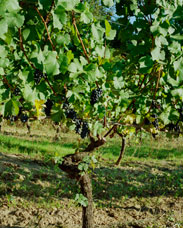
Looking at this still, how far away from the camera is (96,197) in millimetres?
5656

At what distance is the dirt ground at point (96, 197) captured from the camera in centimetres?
445

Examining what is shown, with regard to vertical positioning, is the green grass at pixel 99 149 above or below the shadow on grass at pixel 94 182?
above

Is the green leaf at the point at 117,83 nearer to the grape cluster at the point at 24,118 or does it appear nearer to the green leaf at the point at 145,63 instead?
the green leaf at the point at 145,63

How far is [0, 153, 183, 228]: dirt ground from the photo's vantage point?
175 inches

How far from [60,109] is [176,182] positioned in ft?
19.1

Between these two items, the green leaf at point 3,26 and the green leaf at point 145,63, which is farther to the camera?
the green leaf at point 145,63

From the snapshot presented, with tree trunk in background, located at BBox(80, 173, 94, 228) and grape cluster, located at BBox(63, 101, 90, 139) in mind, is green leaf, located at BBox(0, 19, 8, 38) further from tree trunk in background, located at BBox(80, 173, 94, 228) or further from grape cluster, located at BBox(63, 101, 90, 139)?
tree trunk in background, located at BBox(80, 173, 94, 228)

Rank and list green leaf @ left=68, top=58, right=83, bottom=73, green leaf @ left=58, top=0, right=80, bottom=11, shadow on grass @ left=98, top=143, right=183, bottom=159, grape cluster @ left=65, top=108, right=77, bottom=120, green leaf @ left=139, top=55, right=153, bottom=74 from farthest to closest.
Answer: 1. shadow on grass @ left=98, top=143, right=183, bottom=159
2. grape cluster @ left=65, top=108, right=77, bottom=120
3. green leaf @ left=139, top=55, right=153, bottom=74
4. green leaf @ left=68, top=58, right=83, bottom=73
5. green leaf @ left=58, top=0, right=80, bottom=11

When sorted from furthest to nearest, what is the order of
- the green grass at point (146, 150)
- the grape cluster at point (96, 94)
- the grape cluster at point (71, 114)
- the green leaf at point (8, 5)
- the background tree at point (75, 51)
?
the green grass at point (146, 150)
the grape cluster at point (71, 114)
the grape cluster at point (96, 94)
the background tree at point (75, 51)
the green leaf at point (8, 5)

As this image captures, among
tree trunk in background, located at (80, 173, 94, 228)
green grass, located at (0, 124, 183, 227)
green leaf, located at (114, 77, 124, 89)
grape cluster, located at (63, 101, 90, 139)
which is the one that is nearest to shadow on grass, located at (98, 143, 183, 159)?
green grass, located at (0, 124, 183, 227)

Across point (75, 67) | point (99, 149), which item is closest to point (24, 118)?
point (75, 67)

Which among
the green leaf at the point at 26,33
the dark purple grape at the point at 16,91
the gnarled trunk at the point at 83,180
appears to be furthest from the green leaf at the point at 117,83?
the gnarled trunk at the point at 83,180

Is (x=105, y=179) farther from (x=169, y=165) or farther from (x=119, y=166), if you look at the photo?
(x=169, y=165)

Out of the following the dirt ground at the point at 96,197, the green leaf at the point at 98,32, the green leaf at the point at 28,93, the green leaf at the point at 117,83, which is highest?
the green leaf at the point at 98,32
